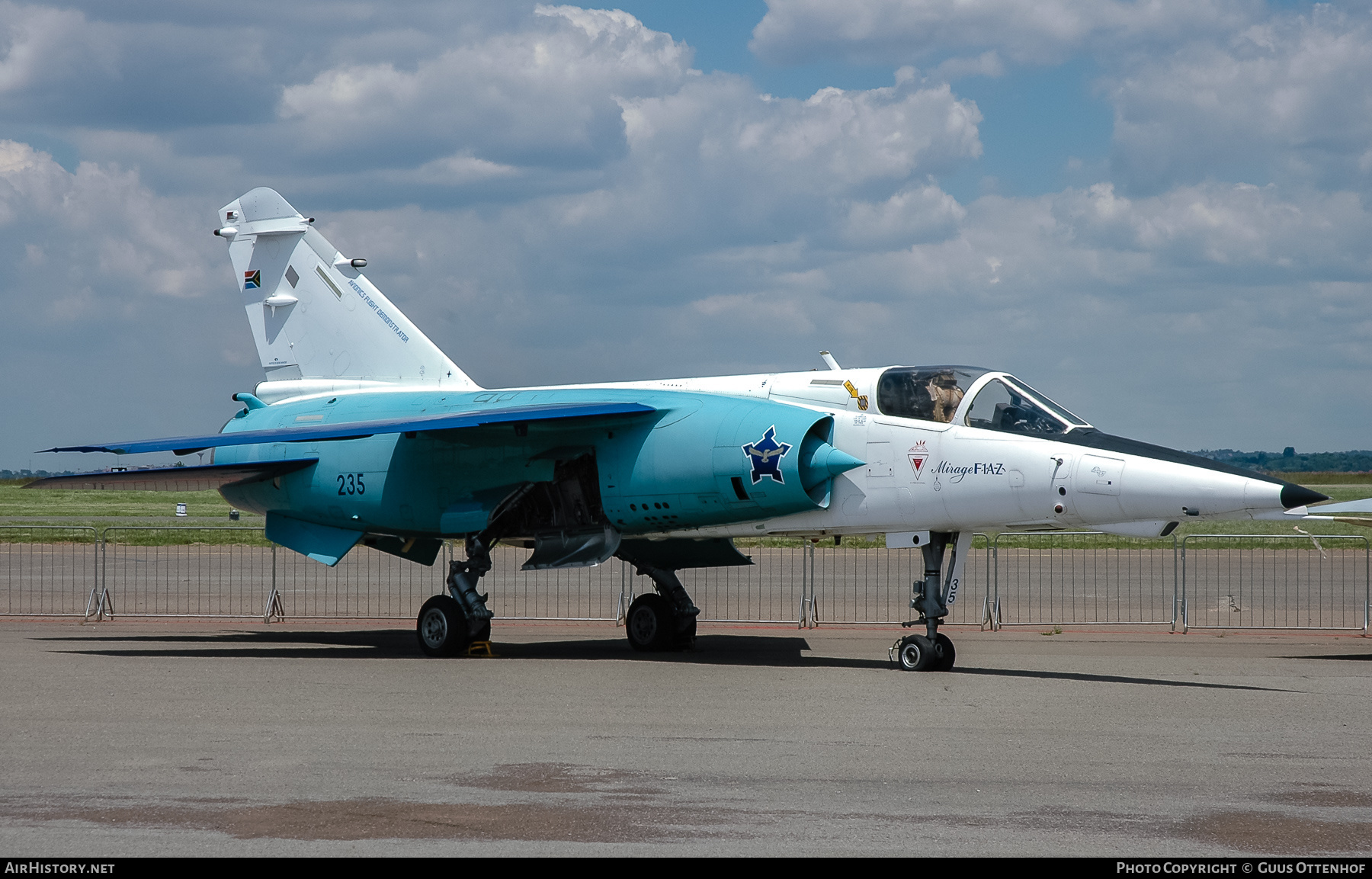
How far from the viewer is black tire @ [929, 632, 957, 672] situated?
41.0ft

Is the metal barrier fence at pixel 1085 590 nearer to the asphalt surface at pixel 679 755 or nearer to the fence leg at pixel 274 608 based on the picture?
the asphalt surface at pixel 679 755

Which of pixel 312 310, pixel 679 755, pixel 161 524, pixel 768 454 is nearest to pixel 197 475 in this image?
pixel 312 310

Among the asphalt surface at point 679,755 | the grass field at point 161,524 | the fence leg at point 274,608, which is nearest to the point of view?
the asphalt surface at point 679,755

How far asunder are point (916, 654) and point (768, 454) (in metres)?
2.42

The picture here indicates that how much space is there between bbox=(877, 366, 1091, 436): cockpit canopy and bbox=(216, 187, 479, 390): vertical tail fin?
624cm

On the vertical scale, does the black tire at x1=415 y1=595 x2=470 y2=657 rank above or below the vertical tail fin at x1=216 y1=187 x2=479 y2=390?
below

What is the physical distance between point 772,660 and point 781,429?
8.85 ft

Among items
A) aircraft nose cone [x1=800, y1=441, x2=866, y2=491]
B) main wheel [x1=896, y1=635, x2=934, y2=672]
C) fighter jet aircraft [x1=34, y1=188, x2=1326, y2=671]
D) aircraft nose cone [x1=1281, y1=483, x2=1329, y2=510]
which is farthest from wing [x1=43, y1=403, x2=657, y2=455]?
aircraft nose cone [x1=1281, y1=483, x2=1329, y2=510]

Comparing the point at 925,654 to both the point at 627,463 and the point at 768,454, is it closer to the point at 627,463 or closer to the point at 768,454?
the point at 768,454

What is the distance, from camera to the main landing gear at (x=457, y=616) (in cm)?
1450

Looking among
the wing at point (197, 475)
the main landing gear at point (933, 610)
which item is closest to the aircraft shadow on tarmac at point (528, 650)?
the main landing gear at point (933, 610)

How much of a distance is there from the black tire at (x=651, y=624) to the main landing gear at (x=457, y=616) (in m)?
1.84

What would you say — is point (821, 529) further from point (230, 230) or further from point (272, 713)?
point (230, 230)

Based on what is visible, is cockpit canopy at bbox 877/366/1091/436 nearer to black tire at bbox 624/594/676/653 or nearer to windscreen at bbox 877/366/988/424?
windscreen at bbox 877/366/988/424
